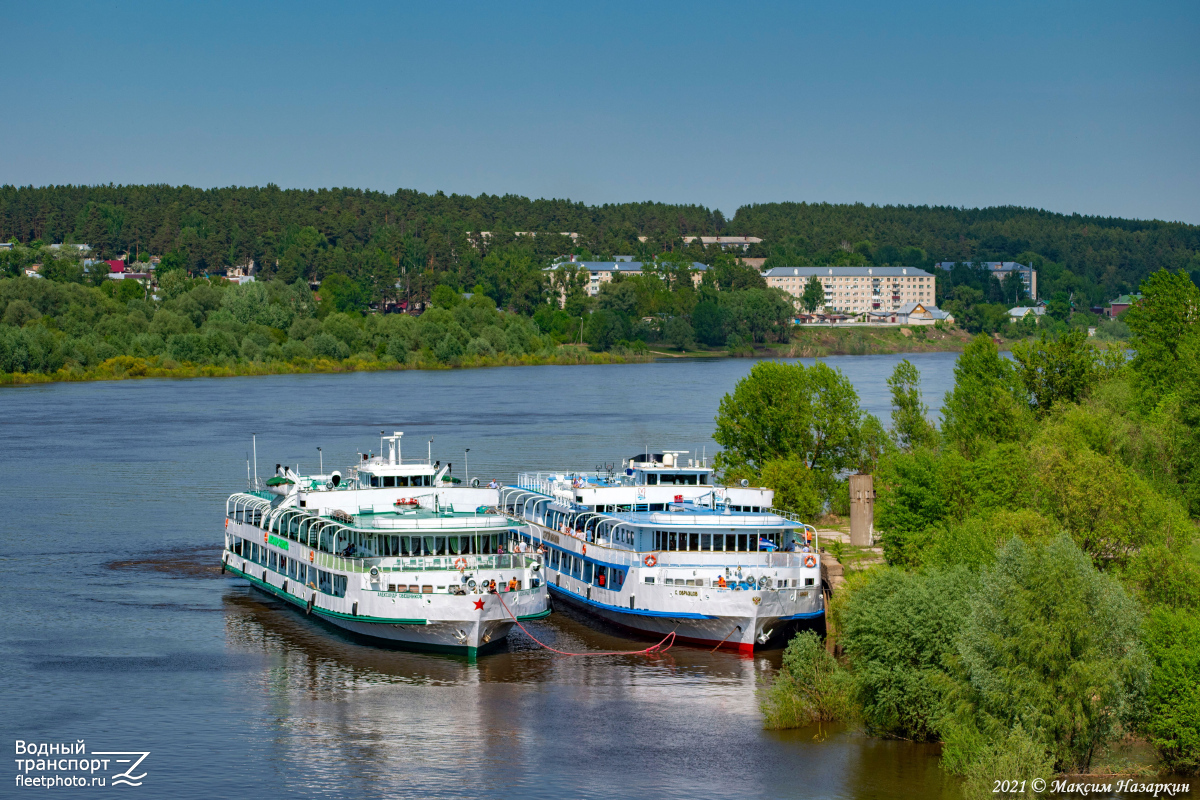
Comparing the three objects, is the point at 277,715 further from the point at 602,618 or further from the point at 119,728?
the point at 602,618

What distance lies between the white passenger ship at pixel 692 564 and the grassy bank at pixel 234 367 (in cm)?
9901

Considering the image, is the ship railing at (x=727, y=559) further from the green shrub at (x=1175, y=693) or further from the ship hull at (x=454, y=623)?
the green shrub at (x=1175, y=693)

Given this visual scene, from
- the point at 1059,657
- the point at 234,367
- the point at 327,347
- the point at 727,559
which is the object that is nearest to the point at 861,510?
the point at 727,559

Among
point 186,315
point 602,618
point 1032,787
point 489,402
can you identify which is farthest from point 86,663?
point 186,315

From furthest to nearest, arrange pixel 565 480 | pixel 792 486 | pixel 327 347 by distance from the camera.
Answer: pixel 327 347 < pixel 792 486 < pixel 565 480

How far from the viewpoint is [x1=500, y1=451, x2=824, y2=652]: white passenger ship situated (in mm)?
36000

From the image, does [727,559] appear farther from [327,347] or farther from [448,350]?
[448,350]

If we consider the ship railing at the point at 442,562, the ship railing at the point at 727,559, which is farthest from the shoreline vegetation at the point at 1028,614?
the ship railing at the point at 442,562

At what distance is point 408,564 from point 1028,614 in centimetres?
1693

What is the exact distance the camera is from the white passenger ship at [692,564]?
36000 millimetres

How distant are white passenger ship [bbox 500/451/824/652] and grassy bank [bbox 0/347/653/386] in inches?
3898

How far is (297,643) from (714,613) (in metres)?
11.3

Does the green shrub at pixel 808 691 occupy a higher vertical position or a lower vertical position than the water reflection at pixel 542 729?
higher

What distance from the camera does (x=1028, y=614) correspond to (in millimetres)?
24094
